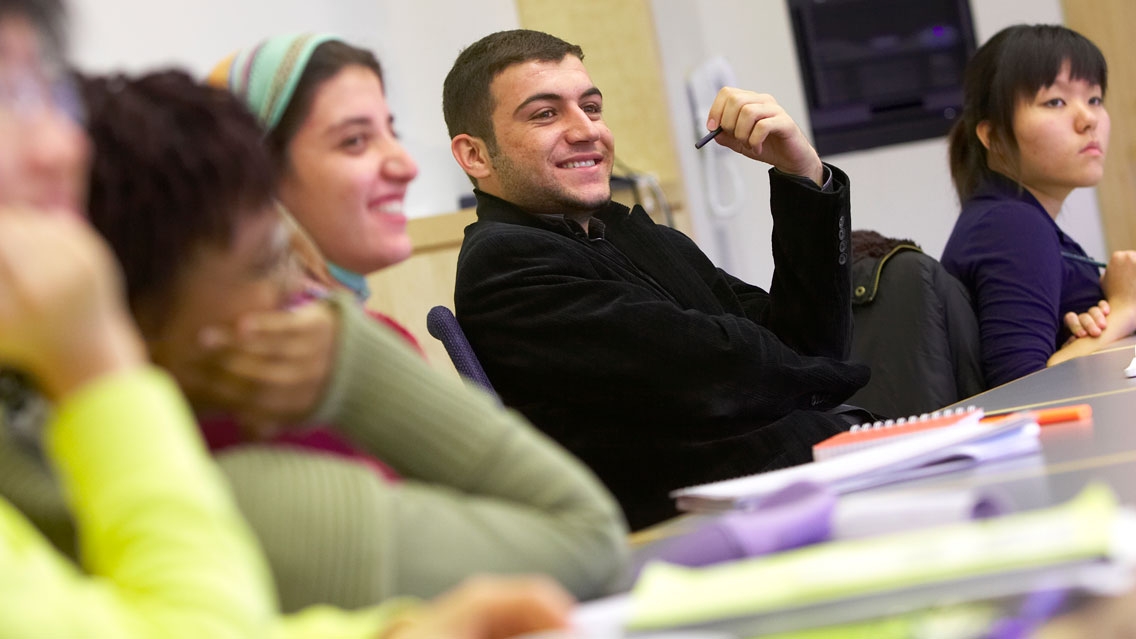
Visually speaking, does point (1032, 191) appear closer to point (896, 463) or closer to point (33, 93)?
point (896, 463)

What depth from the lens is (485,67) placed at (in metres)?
2.40

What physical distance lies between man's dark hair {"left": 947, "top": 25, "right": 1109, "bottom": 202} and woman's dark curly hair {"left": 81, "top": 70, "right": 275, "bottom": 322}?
2.60 meters

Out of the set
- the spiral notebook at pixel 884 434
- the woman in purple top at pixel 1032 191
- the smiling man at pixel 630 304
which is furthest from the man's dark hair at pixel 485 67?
the spiral notebook at pixel 884 434

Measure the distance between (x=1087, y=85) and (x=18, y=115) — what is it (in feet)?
9.48

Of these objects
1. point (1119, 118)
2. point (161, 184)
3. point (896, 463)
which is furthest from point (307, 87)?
point (1119, 118)

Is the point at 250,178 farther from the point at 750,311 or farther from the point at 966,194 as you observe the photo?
the point at 966,194

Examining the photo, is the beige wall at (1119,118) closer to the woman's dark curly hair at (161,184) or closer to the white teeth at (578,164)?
the white teeth at (578,164)

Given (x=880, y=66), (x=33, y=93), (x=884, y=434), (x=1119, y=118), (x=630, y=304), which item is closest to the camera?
(x=33, y=93)

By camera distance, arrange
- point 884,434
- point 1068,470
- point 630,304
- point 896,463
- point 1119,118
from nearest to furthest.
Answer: point 1068,470 → point 896,463 → point 884,434 → point 630,304 → point 1119,118

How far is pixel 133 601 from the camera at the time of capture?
56cm

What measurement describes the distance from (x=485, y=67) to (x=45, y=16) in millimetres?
1767

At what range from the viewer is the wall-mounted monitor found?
493cm

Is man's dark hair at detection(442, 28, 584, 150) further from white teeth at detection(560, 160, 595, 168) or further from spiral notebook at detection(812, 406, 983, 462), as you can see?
spiral notebook at detection(812, 406, 983, 462)

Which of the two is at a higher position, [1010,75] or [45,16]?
[45,16]
